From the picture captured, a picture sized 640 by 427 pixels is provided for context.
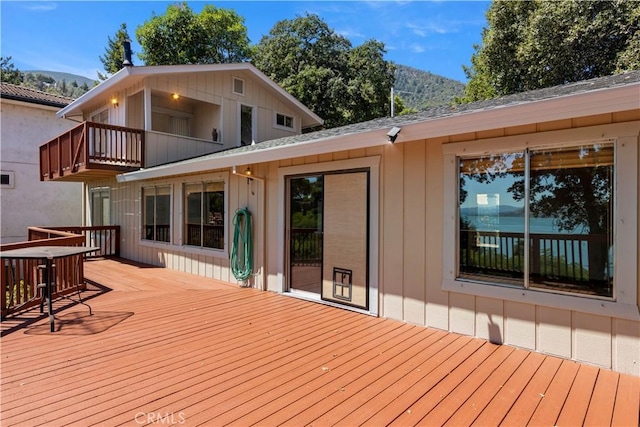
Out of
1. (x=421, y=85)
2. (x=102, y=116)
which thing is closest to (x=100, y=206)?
(x=102, y=116)

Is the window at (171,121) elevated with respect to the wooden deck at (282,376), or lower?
elevated

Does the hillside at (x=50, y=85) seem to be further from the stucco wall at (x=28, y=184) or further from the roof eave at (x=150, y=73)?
the roof eave at (x=150, y=73)

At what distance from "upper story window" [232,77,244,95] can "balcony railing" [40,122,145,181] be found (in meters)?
3.33

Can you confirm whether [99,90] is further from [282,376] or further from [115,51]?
[115,51]

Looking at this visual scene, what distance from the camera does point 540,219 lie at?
329 centimetres

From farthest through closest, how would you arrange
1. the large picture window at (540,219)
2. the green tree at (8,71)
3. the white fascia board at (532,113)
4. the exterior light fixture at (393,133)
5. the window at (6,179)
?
the green tree at (8,71)
the window at (6,179)
the exterior light fixture at (393,133)
the large picture window at (540,219)
the white fascia board at (532,113)

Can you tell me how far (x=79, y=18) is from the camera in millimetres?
10477

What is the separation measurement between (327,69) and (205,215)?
48.1ft

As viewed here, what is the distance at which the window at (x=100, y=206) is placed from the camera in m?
11.1

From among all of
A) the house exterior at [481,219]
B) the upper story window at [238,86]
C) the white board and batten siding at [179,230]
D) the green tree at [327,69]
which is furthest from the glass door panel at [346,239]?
the green tree at [327,69]

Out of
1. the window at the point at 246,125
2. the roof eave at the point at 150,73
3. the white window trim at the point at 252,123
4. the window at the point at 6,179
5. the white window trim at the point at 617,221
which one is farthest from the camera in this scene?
the window at the point at 6,179

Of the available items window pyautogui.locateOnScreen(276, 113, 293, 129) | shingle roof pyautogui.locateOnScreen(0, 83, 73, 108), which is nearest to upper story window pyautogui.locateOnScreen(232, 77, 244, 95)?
window pyautogui.locateOnScreen(276, 113, 293, 129)

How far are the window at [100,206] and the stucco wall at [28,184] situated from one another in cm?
295

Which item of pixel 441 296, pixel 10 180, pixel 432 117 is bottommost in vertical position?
pixel 441 296
